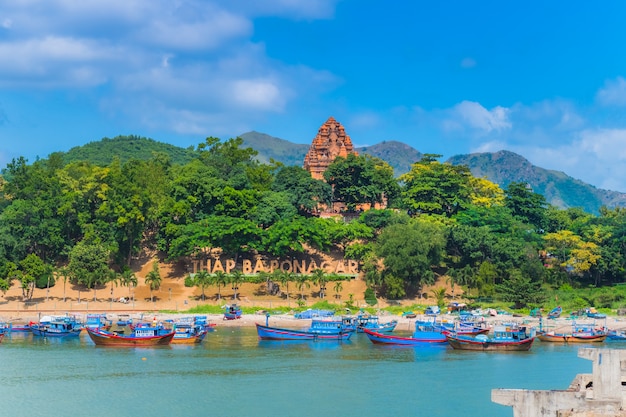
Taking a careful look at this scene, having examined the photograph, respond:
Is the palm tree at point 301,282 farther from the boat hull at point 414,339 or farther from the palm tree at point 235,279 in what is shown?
the boat hull at point 414,339

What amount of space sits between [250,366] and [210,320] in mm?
18681

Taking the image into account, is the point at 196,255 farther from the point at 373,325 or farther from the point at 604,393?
the point at 604,393

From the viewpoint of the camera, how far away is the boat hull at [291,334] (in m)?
58.0

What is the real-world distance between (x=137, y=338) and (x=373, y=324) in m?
18.1

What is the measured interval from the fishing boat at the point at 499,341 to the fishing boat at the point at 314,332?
8307 mm

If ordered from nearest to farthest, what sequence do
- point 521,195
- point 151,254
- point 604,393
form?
point 604,393
point 151,254
point 521,195

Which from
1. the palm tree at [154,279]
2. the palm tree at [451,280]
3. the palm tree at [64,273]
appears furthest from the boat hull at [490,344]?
the palm tree at [64,273]

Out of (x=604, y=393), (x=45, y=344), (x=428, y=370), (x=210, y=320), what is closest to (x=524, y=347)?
(x=428, y=370)

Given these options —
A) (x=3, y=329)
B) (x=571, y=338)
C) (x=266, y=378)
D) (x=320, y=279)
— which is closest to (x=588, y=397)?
(x=266, y=378)

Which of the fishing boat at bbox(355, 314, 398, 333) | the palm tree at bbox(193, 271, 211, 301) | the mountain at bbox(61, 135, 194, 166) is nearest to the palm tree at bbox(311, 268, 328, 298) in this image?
the fishing boat at bbox(355, 314, 398, 333)

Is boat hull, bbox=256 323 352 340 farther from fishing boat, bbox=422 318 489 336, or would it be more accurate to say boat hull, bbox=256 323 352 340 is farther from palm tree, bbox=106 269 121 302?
palm tree, bbox=106 269 121 302

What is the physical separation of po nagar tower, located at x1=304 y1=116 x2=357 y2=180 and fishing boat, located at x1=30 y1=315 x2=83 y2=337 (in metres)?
47.5

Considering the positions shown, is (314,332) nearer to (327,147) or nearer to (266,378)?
(266,378)

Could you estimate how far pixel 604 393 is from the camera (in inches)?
633
